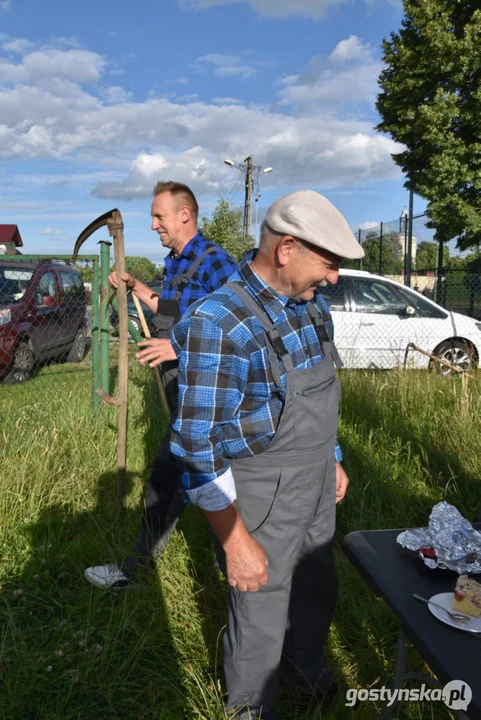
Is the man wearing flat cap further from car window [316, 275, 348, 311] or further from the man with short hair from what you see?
car window [316, 275, 348, 311]

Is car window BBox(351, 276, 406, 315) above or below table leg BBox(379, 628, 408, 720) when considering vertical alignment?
above

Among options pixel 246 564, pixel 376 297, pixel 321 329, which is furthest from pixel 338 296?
pixel 246 564

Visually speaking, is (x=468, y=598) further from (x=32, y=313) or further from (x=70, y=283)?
(x=70, y=283)

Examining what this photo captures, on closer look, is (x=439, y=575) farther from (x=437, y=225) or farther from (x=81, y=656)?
(x=437, y=225)

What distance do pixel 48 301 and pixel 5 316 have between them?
854mm

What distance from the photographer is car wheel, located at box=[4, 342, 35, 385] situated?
299 inches

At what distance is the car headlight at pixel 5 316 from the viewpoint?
7309 millimetres

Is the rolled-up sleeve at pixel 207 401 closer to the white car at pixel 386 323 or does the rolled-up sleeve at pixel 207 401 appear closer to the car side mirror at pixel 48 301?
the white car at pixel 386 323

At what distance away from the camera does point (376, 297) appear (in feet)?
26.9

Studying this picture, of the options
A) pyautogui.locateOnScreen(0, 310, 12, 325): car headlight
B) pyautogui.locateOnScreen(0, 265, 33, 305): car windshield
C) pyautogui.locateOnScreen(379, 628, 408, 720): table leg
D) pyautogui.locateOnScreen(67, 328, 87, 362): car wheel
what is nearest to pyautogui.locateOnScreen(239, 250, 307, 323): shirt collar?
pyautogui.locateOnScreen(379, 628, 408, 720): table leg

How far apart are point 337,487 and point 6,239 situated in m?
49.1

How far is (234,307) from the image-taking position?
1.57m

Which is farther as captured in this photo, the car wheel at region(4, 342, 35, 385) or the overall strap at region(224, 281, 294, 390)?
the car wheel at region(4, 342, 35, 385)

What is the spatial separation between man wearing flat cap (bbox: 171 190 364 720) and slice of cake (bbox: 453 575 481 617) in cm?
49
